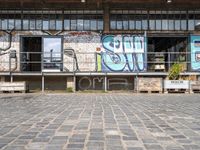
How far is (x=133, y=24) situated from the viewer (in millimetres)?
25312

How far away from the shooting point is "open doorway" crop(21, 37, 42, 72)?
25344 mm

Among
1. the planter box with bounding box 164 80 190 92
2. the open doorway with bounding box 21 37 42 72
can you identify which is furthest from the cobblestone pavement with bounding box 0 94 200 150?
the open doorway with bounding box 21 37 42 72

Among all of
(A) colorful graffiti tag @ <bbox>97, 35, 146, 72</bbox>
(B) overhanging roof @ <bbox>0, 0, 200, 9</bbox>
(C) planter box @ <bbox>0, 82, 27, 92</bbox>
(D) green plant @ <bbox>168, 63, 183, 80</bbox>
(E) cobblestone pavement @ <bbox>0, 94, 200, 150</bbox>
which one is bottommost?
(E) cobblestone pavement @ <bbox>0, 94, 200, 150</bbox>

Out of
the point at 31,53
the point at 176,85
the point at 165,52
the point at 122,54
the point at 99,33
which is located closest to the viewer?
the point at 176,85

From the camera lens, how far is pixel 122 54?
2525 cm

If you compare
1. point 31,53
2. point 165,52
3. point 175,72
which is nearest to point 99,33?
point 165,52

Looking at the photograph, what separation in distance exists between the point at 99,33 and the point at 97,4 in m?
1.82

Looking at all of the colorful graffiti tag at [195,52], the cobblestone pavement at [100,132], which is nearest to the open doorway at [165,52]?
the colorful graffiti tag at [195,52]

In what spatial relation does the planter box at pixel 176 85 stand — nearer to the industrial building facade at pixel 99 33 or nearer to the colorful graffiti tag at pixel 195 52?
the industrial building facade at pixel 99 33

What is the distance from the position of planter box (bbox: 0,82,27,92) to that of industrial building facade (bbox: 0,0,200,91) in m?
2.70

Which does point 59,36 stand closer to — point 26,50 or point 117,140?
point 26,50

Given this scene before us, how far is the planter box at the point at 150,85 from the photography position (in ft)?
73.3

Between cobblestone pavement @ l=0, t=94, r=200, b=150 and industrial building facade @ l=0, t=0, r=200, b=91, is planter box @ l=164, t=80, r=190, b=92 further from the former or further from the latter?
cobblestone pavement @ l=0, t=94, r=200, b=150

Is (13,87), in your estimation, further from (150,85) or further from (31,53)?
(150,85)
